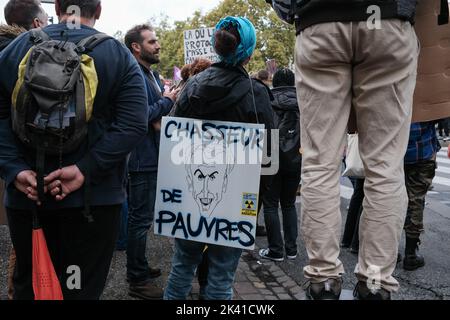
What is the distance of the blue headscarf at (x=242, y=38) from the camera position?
9.60ft

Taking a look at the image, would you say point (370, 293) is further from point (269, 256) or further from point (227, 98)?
point (269, 256)

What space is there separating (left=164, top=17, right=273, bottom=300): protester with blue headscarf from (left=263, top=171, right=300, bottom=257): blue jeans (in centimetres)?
208

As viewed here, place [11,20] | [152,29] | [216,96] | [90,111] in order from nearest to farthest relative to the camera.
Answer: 1. [90,111]
2. [216,96]
3. [11,20]
4. [152,29]

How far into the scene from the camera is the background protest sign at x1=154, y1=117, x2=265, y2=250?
9.46 ft

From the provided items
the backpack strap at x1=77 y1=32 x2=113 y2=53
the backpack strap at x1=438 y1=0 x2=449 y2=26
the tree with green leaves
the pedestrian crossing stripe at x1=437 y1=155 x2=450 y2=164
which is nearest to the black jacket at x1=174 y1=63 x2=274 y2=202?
the backpack strap at x1=77 y1=32 x2=113 y2=53

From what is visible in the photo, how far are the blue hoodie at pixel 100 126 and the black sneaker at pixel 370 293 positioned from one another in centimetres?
116

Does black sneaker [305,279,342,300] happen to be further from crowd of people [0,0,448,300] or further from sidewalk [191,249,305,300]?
sidewalk [191,249,305,300]

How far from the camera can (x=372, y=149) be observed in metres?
2.22

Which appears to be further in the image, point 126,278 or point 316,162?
point 126,278

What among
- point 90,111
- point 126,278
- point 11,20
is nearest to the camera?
point 90,111

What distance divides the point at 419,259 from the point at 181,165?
111 inches

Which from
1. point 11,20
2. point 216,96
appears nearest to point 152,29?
point 11,20

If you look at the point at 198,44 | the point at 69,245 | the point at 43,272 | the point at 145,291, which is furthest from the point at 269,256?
the point at 198,44

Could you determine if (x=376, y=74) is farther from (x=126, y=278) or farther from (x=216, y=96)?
(x=126, y=278)
